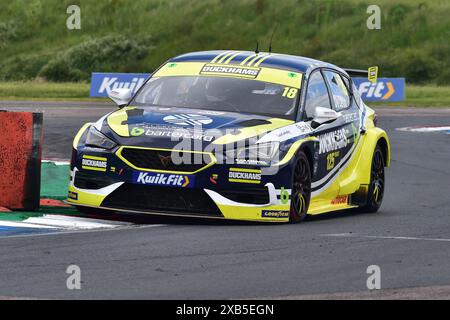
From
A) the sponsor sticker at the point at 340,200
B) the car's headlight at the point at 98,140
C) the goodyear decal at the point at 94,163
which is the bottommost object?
the sponsor sticker at the point at 340,200

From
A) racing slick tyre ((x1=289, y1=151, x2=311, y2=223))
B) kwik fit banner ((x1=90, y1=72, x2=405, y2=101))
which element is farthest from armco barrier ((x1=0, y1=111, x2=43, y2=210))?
kwik fit banner ((x1=90, y1=72, x2=405, y2=101))

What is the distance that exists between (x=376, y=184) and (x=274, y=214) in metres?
2.74

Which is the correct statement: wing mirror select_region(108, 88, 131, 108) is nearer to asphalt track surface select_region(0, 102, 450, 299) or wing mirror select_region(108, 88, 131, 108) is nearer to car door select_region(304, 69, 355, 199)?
asphalt track surface select_region(0, 102, 450, 299)

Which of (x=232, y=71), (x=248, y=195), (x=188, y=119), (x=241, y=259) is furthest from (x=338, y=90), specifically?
(x=241, y=259)

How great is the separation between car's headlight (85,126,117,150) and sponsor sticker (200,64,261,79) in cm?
157

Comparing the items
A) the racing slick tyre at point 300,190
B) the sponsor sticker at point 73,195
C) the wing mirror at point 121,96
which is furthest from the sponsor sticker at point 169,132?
the wing mirror at point 121,96

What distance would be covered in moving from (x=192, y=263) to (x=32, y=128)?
328 cm

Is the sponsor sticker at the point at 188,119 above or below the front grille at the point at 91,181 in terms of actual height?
above

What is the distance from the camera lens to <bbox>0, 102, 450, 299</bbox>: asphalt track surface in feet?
25.3

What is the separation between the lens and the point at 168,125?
11.0 m

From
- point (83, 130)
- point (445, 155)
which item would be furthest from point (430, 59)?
point (83, 130)

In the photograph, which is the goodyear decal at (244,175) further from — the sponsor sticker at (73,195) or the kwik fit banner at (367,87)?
the kwik fit banner at (367,87)

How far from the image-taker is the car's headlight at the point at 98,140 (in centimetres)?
1094

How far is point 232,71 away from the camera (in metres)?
12.3
